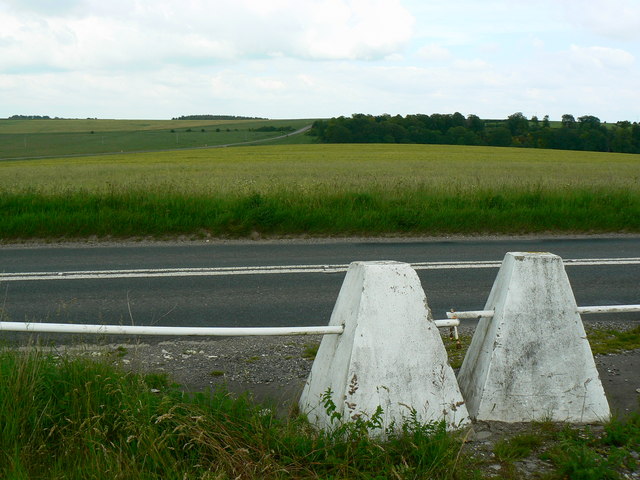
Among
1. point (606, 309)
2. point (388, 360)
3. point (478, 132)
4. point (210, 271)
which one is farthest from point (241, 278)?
point (478, 132)

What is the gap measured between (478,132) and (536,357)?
78.5m

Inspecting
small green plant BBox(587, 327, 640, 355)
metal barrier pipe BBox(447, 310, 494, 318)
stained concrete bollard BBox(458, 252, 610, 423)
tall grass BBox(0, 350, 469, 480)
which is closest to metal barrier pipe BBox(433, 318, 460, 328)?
metal barrier pipe BBox(447, 310, 494, 318)

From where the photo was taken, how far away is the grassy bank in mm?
3074

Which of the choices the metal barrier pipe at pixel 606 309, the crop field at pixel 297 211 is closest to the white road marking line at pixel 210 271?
the crop field at pixel 297 211

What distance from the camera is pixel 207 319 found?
6.48 metres

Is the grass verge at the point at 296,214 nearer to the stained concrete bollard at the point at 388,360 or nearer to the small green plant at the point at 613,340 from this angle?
the small green plant at the point at 613,340

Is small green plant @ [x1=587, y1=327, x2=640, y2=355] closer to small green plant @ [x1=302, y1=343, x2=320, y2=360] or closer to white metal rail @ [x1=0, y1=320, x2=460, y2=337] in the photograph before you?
small green plant @ [x1=302, y1=343, x2=320, y2=360]

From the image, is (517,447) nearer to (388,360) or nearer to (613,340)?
(388,360)

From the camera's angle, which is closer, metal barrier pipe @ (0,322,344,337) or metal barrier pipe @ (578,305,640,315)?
metal barrier pipe @ (0,322,344,337)

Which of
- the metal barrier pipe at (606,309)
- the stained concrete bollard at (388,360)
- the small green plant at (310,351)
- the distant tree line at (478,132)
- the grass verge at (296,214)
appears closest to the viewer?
the stained concrete bollard at (388,360)

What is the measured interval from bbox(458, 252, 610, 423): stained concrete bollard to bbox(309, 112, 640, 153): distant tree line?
71427mm

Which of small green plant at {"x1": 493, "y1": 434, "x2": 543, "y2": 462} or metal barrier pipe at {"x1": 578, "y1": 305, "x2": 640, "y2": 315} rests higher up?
metal barrier pipe at {"x1": 578, "y1": 305, "x2": 640, "y2": 315}

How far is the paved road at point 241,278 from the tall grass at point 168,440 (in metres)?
1.99

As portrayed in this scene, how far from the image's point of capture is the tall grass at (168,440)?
3.07m
